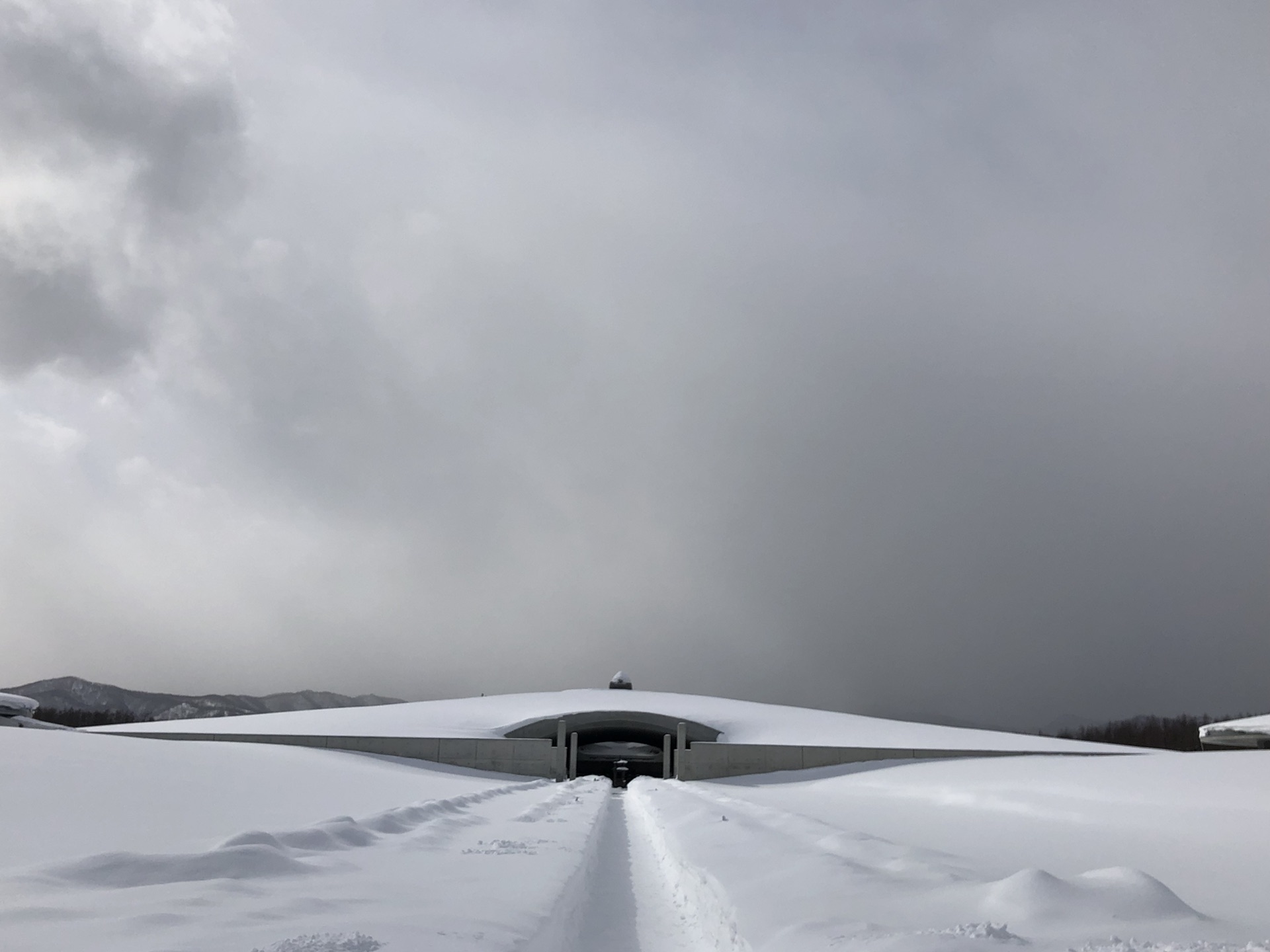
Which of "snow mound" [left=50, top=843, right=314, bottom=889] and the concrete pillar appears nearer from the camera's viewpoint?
"snow mound" [left=50, top=843, right=314, bottom=889]

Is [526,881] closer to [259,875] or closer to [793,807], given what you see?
[259,875]

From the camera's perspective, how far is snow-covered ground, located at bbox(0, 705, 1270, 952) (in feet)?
16.8

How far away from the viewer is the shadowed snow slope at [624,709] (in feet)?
130

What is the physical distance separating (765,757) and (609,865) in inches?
1121

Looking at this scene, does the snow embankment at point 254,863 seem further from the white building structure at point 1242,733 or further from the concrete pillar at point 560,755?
the white building structure at point 1242,733

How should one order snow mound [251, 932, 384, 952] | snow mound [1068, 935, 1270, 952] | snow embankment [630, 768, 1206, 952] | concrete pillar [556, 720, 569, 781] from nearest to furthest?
snow mound [1068, 935, 1270, 952]
snow mound [251, 932, 384, 952]
snow embankment [630, 768, 1206, 952]
concrete pillar [556, 720, 569, 781]

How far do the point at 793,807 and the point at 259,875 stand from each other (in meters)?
13.6

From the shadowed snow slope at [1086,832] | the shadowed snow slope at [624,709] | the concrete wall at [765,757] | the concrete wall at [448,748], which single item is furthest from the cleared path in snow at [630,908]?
the shadowed snow slope at [624,709]

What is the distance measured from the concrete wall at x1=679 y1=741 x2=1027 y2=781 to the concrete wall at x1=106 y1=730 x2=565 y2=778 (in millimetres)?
7084

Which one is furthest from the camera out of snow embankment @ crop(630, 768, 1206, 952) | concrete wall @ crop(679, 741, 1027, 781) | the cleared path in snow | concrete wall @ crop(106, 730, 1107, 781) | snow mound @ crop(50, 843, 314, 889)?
concrete wall @ crop(679, 741, 1027, 781)

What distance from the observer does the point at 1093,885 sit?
575cm

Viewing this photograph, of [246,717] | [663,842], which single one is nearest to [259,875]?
[663,842]

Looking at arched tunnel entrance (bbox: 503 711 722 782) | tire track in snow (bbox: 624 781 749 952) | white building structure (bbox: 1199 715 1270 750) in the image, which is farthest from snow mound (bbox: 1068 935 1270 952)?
arched tunnel entrance (bbox: 503 711 722 782)

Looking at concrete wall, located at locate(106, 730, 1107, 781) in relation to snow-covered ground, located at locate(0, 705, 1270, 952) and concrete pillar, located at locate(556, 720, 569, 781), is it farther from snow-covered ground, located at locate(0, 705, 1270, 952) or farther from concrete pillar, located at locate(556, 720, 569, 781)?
snow-covered ground, located at locate(0, 705, 1270, 952)
